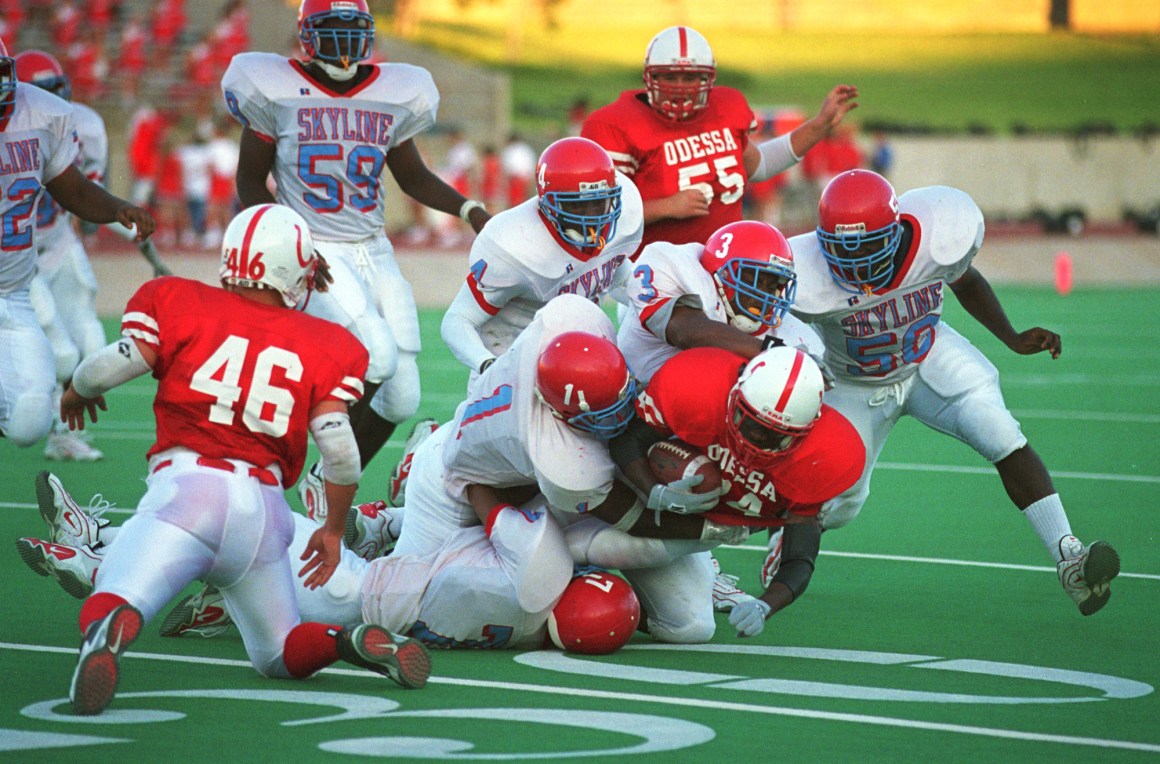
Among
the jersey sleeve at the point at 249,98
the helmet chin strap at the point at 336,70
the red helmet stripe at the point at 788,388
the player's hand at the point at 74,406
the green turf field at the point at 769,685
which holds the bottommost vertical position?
the green turf field at the point at 769,685

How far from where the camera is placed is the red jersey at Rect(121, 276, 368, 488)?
4.66m

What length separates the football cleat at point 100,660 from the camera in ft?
14.0

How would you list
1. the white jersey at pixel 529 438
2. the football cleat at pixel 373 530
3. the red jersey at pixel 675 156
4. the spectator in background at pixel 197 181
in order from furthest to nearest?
the spectator in background at pixel 197 181 → the red jersey at pixel 675 156 → the football cleat at pixel 373 530 → the white jersey at pixel 529 438

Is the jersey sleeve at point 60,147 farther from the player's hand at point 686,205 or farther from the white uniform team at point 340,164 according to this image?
the player's hand at point 686,205

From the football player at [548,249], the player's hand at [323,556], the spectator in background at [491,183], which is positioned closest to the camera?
the player's hand at [323,556]

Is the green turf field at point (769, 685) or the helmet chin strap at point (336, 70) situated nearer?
the green turf field at point (769, 685)

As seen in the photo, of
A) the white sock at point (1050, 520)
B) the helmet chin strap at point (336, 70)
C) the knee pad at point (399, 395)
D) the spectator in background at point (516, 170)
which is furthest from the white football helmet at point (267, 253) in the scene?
the spectator in background at point (516, 170)

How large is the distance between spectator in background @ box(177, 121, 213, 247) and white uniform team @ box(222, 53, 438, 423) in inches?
622

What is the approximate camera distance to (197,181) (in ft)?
75.8

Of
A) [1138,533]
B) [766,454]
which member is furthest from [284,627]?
[1138,533]

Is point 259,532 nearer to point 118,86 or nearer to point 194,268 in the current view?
point 194,268

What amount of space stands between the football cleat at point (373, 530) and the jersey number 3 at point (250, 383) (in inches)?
60.3

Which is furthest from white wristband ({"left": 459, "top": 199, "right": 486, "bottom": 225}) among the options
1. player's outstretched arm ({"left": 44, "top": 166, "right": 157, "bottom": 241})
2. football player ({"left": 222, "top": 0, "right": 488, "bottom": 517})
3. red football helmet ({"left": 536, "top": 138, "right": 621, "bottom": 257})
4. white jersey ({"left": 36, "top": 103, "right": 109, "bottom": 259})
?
white jersey ({"left": 36, "top": 103, "right": 109, "bottom": 259})

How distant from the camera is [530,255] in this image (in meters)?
6.31
